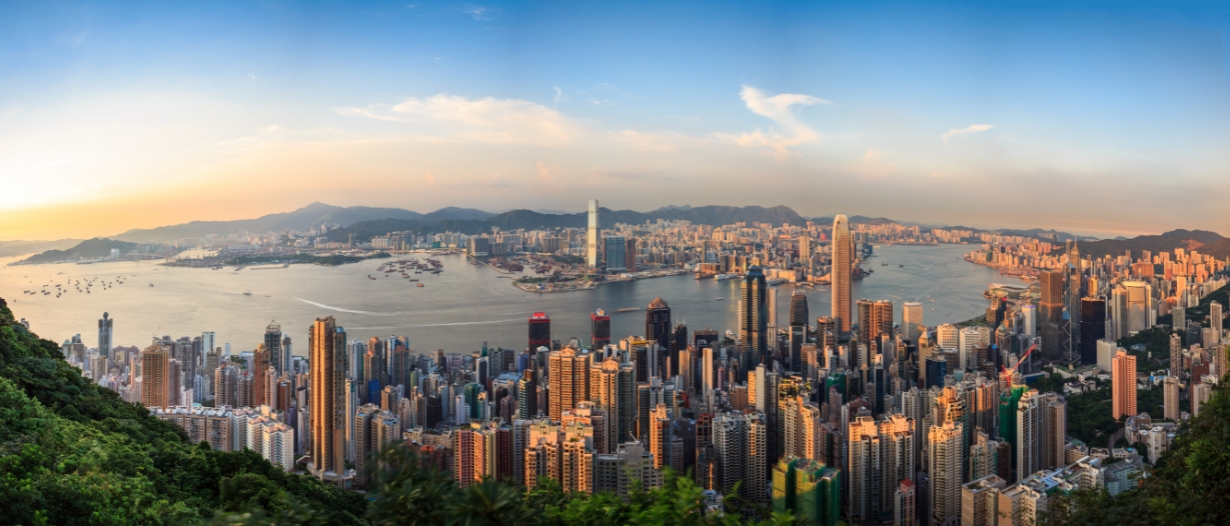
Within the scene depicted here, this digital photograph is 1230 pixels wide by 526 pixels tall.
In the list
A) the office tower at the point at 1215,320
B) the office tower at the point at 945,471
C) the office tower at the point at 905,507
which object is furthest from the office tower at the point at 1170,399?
the office tower at the point at 905,507

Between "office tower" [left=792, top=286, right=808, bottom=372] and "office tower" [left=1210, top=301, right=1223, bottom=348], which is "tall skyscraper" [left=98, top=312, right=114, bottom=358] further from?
"office tower" [left=1210, top=301, right=1223, bottom=348]

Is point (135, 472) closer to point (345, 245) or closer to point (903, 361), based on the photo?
point (903, 361)

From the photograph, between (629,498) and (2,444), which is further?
(2,444)

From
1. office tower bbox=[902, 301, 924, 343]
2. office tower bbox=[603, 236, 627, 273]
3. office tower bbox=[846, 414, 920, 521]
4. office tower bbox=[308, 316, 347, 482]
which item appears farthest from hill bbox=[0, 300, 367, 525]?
office tower bbox=[902, 301, 924, 343]

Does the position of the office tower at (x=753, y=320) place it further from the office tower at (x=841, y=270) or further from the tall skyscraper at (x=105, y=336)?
the tall skyscraper at (x=105, y=336)

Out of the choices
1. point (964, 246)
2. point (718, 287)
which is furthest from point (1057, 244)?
point (718, 287)

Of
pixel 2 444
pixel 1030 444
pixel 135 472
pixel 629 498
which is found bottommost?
pixel 1030 444
